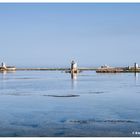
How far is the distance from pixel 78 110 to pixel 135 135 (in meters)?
2.59

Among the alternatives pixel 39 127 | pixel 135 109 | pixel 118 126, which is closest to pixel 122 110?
pixel 135 109

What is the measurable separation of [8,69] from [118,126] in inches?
2042

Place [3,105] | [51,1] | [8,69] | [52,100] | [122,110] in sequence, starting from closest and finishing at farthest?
[51,1], [122,110], [3,105], [52,100], [8,69]

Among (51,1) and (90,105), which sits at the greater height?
(51,1)

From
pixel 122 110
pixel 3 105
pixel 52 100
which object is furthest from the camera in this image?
pixel 52 100

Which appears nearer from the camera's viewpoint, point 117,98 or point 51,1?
point 51,1

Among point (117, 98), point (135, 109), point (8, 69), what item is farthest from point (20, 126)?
point (8, 69)

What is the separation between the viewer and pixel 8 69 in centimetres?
5878

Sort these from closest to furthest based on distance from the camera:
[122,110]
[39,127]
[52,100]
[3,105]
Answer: [39,127] → [122,110] → [3,105] → [52,100]

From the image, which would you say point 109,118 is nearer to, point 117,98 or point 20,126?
point 20,126

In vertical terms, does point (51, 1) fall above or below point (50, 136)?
above

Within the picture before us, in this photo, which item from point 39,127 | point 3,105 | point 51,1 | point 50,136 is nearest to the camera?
point 50,136

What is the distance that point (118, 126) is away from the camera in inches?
302

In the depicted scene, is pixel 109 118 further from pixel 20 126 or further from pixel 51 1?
pixel 51 1
